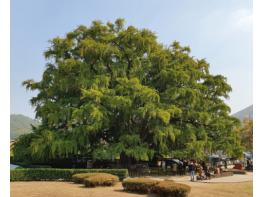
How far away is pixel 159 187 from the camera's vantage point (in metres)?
18.3

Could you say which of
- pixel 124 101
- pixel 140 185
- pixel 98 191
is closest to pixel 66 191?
pixel 98 191

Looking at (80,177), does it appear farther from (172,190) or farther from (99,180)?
(172,190)

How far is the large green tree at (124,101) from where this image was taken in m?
29.8

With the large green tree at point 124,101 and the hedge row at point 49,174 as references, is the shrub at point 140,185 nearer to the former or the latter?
the hedge row at point 49,174

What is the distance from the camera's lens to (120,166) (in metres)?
32.2

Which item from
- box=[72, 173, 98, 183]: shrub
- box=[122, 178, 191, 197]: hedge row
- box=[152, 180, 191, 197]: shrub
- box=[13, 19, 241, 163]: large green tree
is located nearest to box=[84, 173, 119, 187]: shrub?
box=[72, 173, 98, 183]: shrub

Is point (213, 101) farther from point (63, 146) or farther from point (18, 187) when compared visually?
point (18, 187)

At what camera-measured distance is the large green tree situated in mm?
29766

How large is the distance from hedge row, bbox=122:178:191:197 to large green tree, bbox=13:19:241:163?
912cm

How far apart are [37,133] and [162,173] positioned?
12.0m

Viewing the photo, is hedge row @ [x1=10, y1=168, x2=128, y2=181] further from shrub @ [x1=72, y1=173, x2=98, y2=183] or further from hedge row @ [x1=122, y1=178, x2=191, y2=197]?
hedge row @ [x1=122, y1=178, x2=191, y2=197]

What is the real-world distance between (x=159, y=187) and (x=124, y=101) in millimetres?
11876

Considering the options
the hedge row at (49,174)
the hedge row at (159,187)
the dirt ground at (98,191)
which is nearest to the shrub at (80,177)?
the dirt ground at (98,191)
